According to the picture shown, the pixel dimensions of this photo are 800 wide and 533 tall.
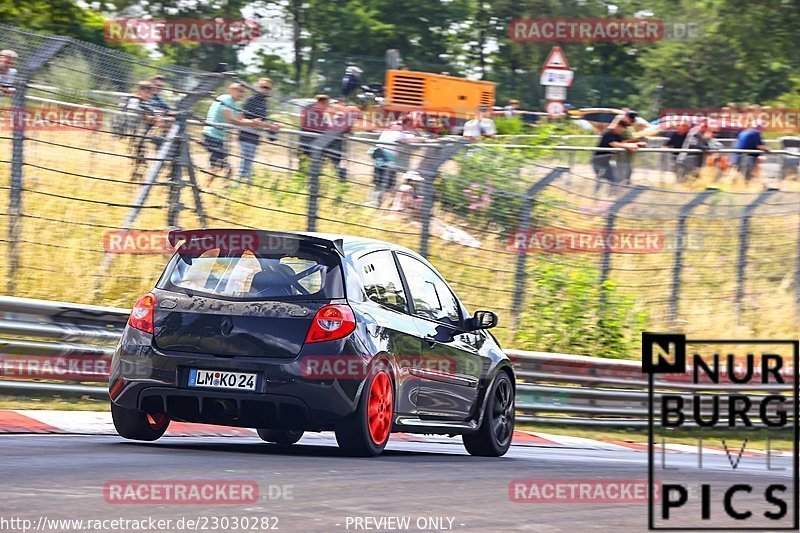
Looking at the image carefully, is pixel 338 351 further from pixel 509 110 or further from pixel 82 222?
pixel 509 110

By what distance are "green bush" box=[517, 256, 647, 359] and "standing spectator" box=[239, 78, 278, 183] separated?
176 inches

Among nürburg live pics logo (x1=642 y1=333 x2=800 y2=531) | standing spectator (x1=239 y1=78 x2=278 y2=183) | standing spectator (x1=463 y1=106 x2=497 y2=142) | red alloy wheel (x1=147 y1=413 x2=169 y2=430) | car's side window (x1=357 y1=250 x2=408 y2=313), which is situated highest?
standing spectator (x1=463 y1=106 x2=497 y2=142)

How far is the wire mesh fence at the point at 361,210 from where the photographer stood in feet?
45.7

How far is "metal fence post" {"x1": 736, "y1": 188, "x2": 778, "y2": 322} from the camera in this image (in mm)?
19505

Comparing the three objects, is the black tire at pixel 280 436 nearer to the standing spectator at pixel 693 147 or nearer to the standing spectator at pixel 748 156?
the standing spectator at pixel 693 147

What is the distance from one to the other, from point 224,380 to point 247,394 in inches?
6.6

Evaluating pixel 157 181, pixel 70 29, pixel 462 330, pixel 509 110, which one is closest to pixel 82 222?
pixel 157 181

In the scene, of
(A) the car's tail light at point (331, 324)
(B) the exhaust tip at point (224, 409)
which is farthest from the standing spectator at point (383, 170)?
(B) the exhaust tip at point (224, 409)

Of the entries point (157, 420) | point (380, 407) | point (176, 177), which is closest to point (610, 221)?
point (176, 177)

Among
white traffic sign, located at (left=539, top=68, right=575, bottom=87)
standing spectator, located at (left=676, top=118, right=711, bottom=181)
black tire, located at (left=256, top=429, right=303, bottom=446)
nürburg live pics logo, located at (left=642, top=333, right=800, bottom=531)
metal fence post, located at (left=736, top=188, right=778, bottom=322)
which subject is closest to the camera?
nürburg live pics logo, located at (left=642, top=333, right=800, bottom=531)

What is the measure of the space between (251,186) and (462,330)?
191 inches

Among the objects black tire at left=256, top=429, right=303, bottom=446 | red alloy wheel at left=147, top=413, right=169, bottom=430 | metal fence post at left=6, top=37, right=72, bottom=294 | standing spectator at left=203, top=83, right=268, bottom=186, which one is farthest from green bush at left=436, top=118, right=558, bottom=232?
red alloy wheel at left=147, top=413, right=169, bottom=430

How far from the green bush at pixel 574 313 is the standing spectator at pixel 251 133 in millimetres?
4481

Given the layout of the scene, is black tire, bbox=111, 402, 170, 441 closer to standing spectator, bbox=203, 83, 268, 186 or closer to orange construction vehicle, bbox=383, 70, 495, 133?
standing spectator, bbox=203, 83, 268, 186
